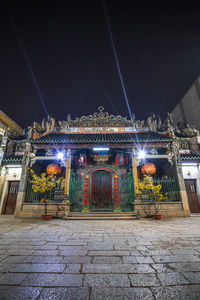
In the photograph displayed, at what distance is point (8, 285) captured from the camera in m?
2.01

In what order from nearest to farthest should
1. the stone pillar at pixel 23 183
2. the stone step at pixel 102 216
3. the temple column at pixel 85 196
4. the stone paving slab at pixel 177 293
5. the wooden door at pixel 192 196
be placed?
the stone paving slab at pixel 177 293 < the stone step at pixel 102 216 < the stone pillar at pixel 23 183 < the temple column at pixel 85 196 < the wooden door at pixel 192 196

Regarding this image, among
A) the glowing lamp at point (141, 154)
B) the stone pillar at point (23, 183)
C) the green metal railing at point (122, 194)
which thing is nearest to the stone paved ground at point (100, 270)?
the green metal railing at point (122, 194)

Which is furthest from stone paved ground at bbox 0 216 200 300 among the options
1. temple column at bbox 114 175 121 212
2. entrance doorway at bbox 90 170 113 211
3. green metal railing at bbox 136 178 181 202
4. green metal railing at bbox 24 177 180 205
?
entrance doorway at bbox 90 170 113 211

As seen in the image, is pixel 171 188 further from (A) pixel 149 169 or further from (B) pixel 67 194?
(B) pixel 67 194

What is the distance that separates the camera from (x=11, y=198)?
12.7 meters

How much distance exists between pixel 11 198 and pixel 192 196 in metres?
17.1

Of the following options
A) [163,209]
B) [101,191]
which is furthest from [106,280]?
[101,191]

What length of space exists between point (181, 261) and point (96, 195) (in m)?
9.66

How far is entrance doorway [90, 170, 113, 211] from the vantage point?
1180 cm

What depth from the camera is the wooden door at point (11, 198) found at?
488 inches

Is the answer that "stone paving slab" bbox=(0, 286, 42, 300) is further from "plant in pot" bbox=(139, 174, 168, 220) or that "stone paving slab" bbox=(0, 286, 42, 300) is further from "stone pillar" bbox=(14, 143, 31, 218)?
"stone pillar" bbox=(14, 143, 31, 218)

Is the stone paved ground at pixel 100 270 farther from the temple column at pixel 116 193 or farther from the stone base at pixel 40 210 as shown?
the temple column at pixel 116 193

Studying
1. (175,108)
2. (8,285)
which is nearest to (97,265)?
(8,285)

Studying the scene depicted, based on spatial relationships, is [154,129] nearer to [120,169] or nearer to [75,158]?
[120,169]
